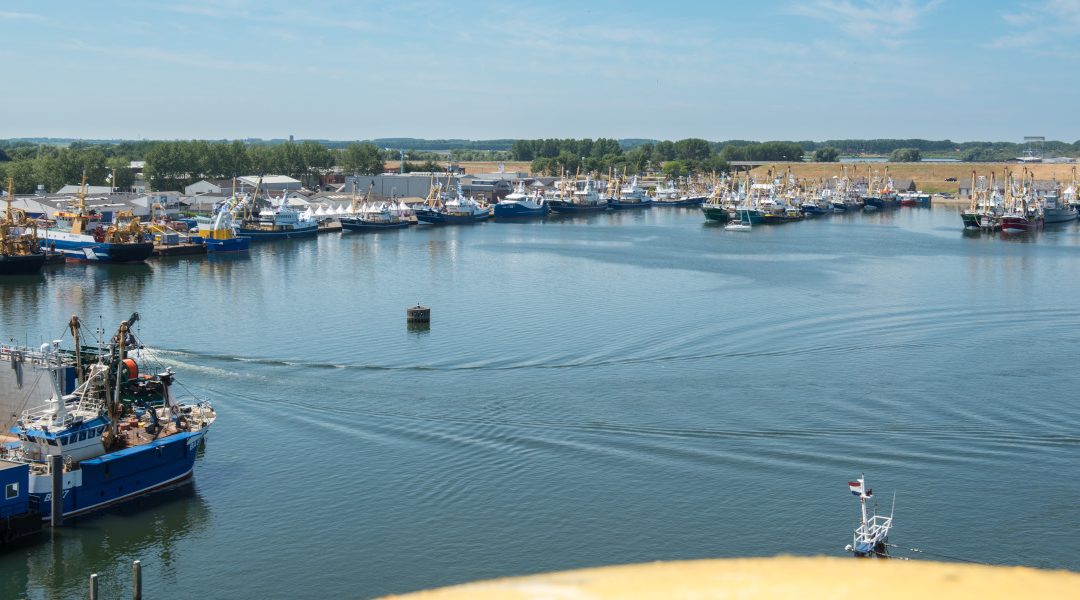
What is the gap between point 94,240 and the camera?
43094 mm

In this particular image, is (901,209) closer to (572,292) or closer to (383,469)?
(572,292)

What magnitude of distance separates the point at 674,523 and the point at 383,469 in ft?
15.5

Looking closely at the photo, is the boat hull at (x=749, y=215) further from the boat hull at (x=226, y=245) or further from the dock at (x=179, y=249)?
the dock at (x=179, y=249)

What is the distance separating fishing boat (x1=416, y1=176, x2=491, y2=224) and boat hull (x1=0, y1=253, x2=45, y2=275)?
1202 inches

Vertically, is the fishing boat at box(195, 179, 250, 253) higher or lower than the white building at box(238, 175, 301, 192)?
lower

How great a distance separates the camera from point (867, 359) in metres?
23.0

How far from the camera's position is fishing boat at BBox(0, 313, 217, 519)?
13766mm

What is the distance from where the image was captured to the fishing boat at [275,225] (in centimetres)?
5438

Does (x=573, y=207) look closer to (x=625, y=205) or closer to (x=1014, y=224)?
(x=625, y=205)

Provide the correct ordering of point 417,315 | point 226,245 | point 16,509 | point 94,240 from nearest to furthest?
point 16,509, point 417,315, point 94,240, point 226,245

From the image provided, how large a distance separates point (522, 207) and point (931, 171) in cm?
6901

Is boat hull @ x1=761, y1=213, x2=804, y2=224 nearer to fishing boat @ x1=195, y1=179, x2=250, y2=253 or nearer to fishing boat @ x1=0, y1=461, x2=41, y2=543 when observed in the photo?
fishing boat @ x1=195, y1=179, x2=250, y2=253

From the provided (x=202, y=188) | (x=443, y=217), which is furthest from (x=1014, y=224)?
(x=202, y=188)

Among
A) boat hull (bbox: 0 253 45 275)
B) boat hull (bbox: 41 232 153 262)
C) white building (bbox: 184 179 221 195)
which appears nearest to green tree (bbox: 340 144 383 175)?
white building (bbox: 184 179 221 195)
